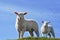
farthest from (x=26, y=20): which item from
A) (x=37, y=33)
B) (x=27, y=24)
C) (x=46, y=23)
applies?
(x=46, y=23)

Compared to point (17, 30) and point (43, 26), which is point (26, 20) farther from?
point (43, 26)

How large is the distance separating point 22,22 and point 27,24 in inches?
40.9

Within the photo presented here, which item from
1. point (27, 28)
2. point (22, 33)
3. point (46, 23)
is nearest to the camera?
point (22, 33)

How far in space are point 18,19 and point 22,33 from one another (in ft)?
3.89

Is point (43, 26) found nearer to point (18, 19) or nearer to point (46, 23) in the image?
point (46, 23)

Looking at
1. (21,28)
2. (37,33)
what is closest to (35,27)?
(37,33)

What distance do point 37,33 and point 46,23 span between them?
9.79ft

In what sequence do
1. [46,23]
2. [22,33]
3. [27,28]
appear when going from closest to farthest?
[22,33], [27,28], [46,23]

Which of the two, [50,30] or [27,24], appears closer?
[27,24]

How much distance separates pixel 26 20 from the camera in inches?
1047

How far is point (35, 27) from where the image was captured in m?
27.9

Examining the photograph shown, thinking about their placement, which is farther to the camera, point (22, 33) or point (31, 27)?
point (31, 27)

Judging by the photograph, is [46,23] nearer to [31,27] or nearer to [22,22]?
[31,27]

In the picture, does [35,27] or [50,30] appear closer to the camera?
[35,27]
